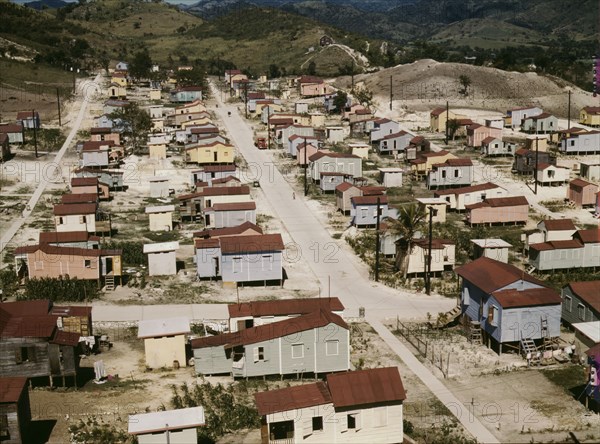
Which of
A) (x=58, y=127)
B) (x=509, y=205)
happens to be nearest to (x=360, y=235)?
(x=509, y=205)

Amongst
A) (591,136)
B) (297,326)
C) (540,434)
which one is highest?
(591,136)

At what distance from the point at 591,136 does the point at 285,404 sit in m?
68.9

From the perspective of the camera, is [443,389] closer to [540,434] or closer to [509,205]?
[540,434]

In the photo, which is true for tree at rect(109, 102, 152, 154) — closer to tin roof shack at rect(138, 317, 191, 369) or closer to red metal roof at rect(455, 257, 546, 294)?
red metal roof at rect(455, 257, 546, 294)

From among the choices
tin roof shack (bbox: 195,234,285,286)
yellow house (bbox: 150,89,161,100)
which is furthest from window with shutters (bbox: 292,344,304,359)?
yellow house (bbox: 150,89,161,100)

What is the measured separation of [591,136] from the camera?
286ft

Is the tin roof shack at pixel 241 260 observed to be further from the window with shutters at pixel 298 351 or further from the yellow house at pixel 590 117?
the yellow house at pixel 590 117

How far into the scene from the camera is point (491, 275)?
40094mm

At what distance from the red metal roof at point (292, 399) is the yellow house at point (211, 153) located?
53.4 metres

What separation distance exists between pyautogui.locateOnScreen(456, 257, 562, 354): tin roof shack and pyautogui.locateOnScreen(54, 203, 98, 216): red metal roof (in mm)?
29312

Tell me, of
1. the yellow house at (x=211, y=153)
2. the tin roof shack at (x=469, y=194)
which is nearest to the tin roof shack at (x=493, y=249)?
the tin roof shack at (x=469, y=194)

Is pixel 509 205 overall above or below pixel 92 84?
below

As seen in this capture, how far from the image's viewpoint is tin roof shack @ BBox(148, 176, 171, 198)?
69250mm

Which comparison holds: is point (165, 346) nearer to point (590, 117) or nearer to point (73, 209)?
point (73, 209)
